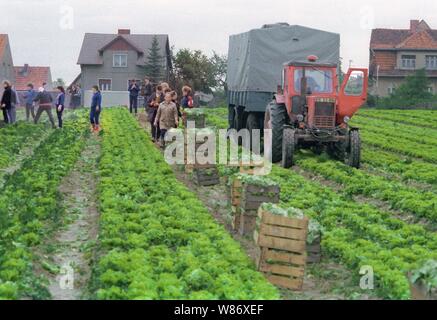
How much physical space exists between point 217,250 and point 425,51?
6243 cm

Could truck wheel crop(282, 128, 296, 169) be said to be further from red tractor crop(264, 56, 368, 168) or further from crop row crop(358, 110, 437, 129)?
crop row crop(358, 110, 437, 129)

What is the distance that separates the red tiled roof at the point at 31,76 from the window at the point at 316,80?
70043 millimetres

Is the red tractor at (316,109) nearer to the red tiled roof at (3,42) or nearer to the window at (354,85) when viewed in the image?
the window at (354,85)

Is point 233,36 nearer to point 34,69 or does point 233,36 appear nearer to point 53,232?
point 53,232

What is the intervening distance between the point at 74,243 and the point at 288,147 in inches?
349

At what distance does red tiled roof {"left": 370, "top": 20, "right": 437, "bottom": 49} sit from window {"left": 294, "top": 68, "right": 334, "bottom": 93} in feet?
169

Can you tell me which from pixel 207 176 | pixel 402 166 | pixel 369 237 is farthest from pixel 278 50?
pixel 369 237

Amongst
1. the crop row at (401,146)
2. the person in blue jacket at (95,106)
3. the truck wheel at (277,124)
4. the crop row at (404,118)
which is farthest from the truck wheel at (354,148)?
the crop row at (404,118)

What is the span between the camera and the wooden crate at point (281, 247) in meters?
10.2

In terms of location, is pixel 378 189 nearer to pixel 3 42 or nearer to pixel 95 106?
pixel 95 106

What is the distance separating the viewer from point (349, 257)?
1109cm

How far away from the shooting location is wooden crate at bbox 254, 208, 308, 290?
403 inches

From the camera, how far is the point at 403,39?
237ft
